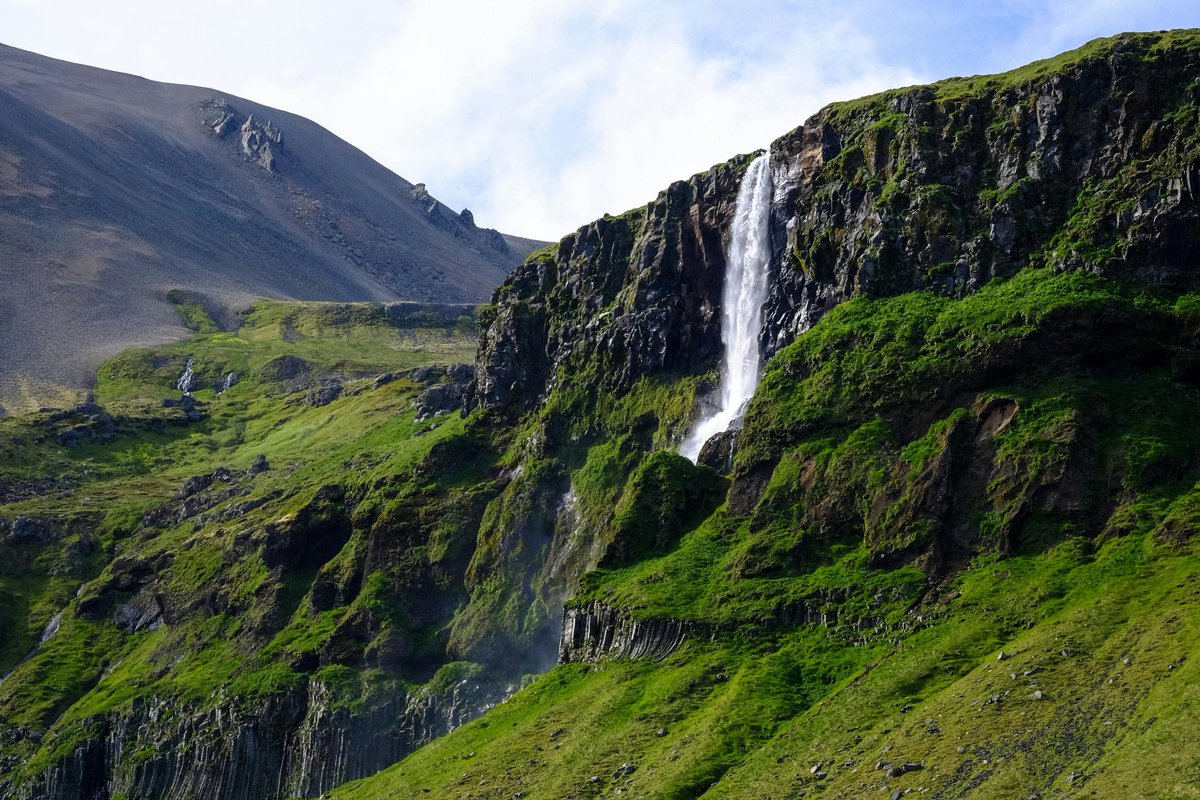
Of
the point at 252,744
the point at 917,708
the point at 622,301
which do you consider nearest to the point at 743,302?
the point at 622,301

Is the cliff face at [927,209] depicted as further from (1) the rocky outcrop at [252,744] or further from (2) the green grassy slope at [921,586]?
(1) the rocky outcrop at [252,744]

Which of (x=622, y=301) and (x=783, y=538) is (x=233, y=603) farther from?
(x=783, y=538)

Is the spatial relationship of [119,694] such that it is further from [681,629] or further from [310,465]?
[681,629]

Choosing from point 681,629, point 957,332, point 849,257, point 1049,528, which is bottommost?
point 681,629

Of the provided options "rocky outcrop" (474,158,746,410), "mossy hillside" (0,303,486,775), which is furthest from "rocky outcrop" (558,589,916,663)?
"rocky outcrop" (474,158,746,410)

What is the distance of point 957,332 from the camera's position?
10344 cm

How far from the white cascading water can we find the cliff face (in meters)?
→ 1.51

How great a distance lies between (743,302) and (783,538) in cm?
3779

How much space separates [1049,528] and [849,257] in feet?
125

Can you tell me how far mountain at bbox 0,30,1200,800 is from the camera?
77.1 meters

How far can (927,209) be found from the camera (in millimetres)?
113000

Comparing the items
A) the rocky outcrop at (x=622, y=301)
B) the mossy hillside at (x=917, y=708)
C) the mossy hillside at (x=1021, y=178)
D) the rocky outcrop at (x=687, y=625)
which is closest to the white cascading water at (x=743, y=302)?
the rocky outcrop at (x=622, y=301)

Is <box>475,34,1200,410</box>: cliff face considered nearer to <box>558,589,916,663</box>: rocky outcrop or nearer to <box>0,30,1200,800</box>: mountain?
<box>0,30,1200,800</box>: mountain

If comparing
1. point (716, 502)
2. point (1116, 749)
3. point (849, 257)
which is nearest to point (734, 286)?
point (849, 257)
